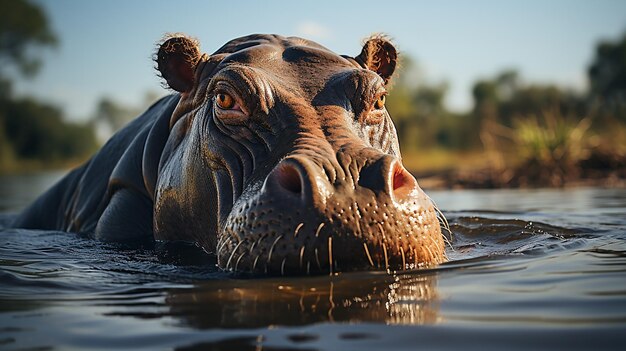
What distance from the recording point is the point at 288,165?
3.35m

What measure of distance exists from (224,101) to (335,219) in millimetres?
1426

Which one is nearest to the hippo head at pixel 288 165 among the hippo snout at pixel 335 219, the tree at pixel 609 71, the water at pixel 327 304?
the hippo snout at pixel 335 219

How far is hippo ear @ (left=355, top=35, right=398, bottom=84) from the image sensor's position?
519 centimetres

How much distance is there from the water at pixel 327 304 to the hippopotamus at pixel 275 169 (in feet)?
0.52

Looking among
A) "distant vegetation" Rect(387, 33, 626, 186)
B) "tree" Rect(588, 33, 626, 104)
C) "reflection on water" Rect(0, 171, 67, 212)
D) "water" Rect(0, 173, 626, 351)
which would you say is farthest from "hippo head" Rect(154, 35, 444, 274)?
"tree" Rect(588, 33, 626, 104)

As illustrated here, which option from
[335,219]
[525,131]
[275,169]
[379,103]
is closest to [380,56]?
[379,103]

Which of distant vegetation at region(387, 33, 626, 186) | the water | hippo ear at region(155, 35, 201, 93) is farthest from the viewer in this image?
distant vegetation at region(387, 33, 626, 186)

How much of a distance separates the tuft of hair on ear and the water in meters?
1.38

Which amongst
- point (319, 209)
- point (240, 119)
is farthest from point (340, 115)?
point (319, 209)

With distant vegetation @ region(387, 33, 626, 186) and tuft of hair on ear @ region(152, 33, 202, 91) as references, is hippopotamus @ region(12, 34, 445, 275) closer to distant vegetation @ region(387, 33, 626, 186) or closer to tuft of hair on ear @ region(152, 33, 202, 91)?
tuft of hair on ear @ region(152, 33, 202, 91)

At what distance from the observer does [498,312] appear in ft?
8.23

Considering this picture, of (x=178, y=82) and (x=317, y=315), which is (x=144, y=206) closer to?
(x=178, y=82)

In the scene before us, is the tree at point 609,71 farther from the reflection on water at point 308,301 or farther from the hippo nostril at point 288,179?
the reflection on water at point 308,301

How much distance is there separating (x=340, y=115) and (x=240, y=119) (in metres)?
0.59
